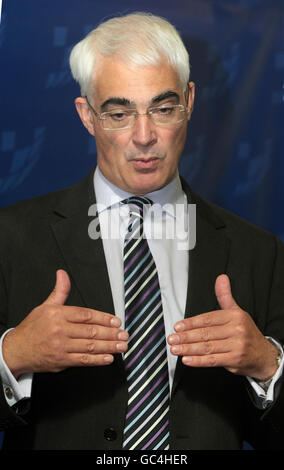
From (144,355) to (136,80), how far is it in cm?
81

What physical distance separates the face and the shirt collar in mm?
30

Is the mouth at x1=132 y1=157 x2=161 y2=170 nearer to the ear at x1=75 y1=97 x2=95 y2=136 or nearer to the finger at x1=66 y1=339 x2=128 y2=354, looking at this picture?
the ear at x1=75 y1=97 x2=95 y2=136

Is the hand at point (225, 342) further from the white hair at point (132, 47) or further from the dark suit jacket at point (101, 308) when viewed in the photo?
the white hair at point (132, 47)

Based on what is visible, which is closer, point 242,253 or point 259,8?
point 242,253

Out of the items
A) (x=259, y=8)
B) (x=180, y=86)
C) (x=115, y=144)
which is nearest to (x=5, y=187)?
(x=115, y=144)

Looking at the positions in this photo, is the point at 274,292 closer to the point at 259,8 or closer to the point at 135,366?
the point at 135,366

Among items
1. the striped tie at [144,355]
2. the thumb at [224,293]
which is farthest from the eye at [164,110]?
the thumb at [224,293]

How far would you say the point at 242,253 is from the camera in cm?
218

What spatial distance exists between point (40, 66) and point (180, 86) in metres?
0.72

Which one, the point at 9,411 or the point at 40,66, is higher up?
the point at 40,66

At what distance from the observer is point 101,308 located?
75.9 inches

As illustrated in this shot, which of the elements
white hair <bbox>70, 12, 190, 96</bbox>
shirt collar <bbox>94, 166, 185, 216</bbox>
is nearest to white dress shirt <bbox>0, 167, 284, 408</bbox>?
shirt collar <bbox>94, 166, 185, 216</bbox>

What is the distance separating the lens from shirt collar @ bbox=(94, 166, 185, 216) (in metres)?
2.14

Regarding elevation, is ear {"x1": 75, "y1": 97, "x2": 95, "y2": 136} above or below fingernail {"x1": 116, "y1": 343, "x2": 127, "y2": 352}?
above
